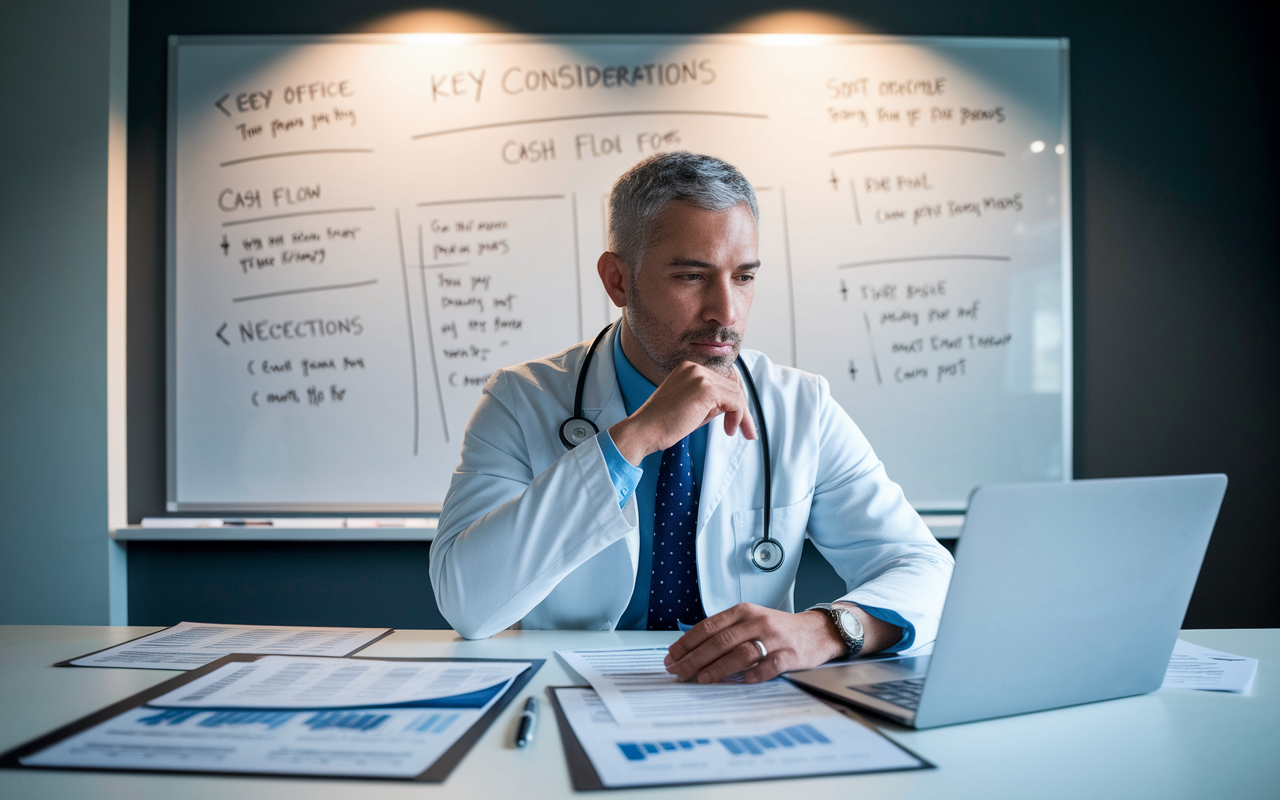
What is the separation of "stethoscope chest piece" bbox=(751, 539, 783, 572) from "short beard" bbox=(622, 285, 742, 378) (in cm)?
32

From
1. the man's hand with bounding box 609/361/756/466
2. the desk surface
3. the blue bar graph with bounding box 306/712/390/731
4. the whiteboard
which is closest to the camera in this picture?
the desk surface

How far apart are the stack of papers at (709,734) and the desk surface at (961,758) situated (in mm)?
18

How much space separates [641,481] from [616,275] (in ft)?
1.39

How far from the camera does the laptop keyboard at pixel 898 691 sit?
0.81 metres

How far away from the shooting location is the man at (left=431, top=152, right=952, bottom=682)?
119 centimetres

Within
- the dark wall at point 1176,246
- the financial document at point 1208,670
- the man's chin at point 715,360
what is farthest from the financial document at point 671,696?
the dark wall at point 1176,246

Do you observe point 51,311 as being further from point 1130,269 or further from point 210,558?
point 1130,269

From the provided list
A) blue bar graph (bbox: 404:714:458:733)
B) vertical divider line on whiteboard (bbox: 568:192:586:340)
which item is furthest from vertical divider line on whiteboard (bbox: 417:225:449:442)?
blue bar graph (bbox: 404:714:458:733)

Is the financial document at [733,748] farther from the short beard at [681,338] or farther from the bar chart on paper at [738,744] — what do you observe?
the short beard at [681,338]

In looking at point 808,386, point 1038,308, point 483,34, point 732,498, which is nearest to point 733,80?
point 483,34

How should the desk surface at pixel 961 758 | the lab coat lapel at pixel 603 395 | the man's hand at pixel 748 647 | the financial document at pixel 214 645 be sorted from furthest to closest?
the lab coat lapel at pixel 603 395
the financial document at pixel 214 645
the man's hand at pixel 748 647
the desk surface at pixel 961 758

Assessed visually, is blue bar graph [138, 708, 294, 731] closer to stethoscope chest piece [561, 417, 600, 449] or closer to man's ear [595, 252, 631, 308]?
stethoscope chest piece [561, 417, 600, 449]

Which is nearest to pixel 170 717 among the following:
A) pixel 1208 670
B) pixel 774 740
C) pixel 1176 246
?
pixel 774 740

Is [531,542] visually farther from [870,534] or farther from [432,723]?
[870,534]
